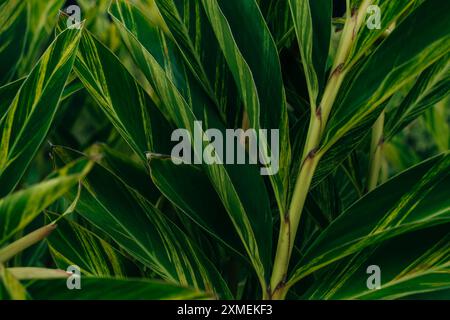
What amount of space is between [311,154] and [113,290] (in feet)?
0.85

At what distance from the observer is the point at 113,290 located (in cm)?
47

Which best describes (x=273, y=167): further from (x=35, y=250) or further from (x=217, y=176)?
(x=35, y=250)

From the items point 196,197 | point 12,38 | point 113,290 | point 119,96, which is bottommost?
point 113,290

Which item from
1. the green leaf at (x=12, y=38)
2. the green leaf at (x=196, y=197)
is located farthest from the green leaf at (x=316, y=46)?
the green leaf at (x=12, y=38)

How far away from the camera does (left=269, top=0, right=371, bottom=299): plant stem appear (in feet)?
2.05

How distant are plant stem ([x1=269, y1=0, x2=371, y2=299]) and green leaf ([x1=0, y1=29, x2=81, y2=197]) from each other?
0.80 feet

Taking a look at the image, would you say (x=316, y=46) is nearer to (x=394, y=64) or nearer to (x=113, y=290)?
(x=394, y=64)

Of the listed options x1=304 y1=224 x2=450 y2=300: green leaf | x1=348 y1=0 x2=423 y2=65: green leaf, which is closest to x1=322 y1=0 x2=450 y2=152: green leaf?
x1=348 y1=0 x2=423 y2=65: green leaf

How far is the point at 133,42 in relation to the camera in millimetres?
633

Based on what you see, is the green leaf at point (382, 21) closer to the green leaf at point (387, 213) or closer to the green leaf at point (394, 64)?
the green leaf at point (394, 64)

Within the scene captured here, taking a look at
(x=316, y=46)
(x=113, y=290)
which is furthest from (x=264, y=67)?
(x=113, y=290)

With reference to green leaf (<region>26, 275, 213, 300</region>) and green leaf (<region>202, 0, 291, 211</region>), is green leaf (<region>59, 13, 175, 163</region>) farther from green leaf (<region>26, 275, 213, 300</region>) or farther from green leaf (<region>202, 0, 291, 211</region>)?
green leaf (<region>26, 275, 213, 300</region>)
